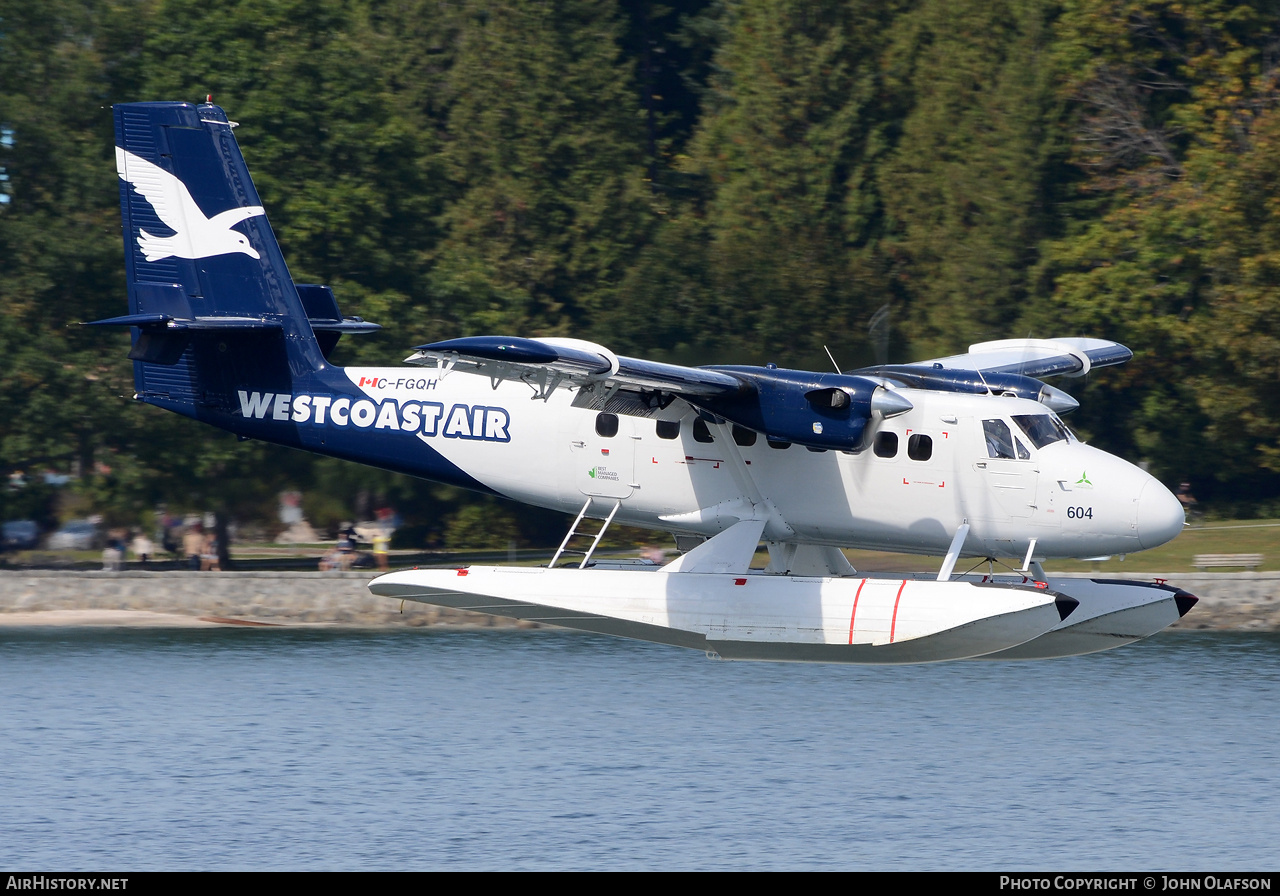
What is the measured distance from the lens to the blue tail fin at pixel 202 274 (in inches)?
858

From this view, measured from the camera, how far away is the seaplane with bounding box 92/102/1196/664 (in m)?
19.1

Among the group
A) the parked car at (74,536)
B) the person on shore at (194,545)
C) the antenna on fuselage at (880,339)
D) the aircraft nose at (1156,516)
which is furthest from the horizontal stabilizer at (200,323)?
the parked car at (74,536)

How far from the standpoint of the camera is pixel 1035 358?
2314 centimetres

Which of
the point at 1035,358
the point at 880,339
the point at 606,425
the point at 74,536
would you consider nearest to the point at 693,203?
the point at 74,536

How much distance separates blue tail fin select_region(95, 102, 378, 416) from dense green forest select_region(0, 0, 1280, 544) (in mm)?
15757

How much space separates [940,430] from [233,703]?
18.1 metres

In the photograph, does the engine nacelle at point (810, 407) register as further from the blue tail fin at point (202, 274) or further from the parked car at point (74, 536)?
the parked car at point (74, 536)

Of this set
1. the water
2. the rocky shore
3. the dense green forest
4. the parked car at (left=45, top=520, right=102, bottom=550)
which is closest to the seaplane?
the water

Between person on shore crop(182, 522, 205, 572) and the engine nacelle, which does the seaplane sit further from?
person on shore crop(182, 522, 205, 572)

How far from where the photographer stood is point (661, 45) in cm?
6397

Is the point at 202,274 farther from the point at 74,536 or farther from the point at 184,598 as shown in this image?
the point at 74,536

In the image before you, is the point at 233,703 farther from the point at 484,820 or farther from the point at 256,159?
the point at 256,159

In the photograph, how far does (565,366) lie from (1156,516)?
6964 mm

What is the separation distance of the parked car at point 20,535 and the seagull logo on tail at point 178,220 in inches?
817
